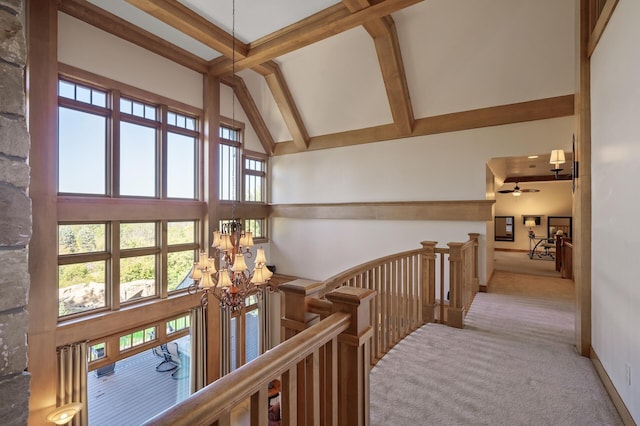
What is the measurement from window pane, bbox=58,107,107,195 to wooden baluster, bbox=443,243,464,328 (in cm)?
582

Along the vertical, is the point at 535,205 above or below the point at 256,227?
above

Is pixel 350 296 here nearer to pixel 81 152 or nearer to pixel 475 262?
pixel 475 262

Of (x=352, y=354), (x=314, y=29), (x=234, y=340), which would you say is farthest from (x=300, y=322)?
(x=234, y=340)

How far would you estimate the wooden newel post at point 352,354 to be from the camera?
1316 millimetres

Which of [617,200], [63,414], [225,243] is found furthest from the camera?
[63,414]

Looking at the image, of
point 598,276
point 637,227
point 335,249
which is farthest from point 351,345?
point 335,249

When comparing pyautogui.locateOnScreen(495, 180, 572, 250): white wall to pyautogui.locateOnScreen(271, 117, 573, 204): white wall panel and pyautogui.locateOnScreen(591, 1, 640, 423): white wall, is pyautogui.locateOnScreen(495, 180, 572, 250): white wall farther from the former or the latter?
pyautogui.locateOnScreen(591, 1, 640, 423): white wall

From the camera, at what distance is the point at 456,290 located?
11.3ft

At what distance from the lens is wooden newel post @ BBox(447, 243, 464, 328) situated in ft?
11.2

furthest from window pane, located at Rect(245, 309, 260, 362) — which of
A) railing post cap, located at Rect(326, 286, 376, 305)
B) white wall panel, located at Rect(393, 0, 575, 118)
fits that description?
railing post cap, located at Rect(326, 286, 376, 305)

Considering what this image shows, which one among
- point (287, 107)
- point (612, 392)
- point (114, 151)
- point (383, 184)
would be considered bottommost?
point (612, 392)

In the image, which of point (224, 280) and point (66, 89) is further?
point (66, 89)

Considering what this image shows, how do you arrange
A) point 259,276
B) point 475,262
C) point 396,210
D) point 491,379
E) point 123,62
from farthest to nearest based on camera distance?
point 396,210, point 123,62, point 475,262, point 259,276, point 491,379

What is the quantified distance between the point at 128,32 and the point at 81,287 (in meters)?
4.53
